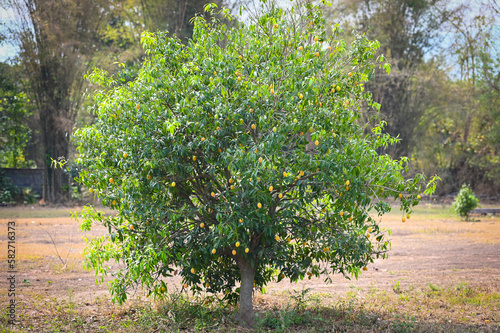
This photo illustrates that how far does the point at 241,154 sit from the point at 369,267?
5.11 m

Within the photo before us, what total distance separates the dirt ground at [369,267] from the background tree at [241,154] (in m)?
1.56

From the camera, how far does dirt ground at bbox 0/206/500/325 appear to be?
228 inches

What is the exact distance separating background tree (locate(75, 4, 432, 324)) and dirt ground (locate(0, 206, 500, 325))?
1.56 meters

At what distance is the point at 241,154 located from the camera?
139 inches

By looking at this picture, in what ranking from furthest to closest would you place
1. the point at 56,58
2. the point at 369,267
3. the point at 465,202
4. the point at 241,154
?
1. the point at 56,58
2. the point at 465,202
3. the point at 369,267
4. the point at 241,154

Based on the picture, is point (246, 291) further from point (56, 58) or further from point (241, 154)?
point (56, 58)

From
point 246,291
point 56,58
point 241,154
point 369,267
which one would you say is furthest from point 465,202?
point 56,58

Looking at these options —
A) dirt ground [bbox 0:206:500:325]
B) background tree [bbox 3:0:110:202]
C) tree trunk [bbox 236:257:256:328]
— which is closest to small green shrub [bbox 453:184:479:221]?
dirt ground [bbox 0:206:500:325]

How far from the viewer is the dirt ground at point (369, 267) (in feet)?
19.0

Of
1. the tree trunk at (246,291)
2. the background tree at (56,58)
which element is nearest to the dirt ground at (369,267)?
the tree trunk at (246,291)

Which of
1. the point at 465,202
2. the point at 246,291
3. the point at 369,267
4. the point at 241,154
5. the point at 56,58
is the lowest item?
the point at 369,267

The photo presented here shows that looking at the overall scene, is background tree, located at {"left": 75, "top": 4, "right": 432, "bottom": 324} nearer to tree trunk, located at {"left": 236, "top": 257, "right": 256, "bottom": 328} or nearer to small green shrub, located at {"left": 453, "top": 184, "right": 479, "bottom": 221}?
tree trunk, located at {"left": 236, "top": 257, "right": 256, "bottom": 328}

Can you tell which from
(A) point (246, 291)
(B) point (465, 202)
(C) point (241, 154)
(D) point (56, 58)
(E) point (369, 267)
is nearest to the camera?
(C) point (241, 154)

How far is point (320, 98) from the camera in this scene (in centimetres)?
409
